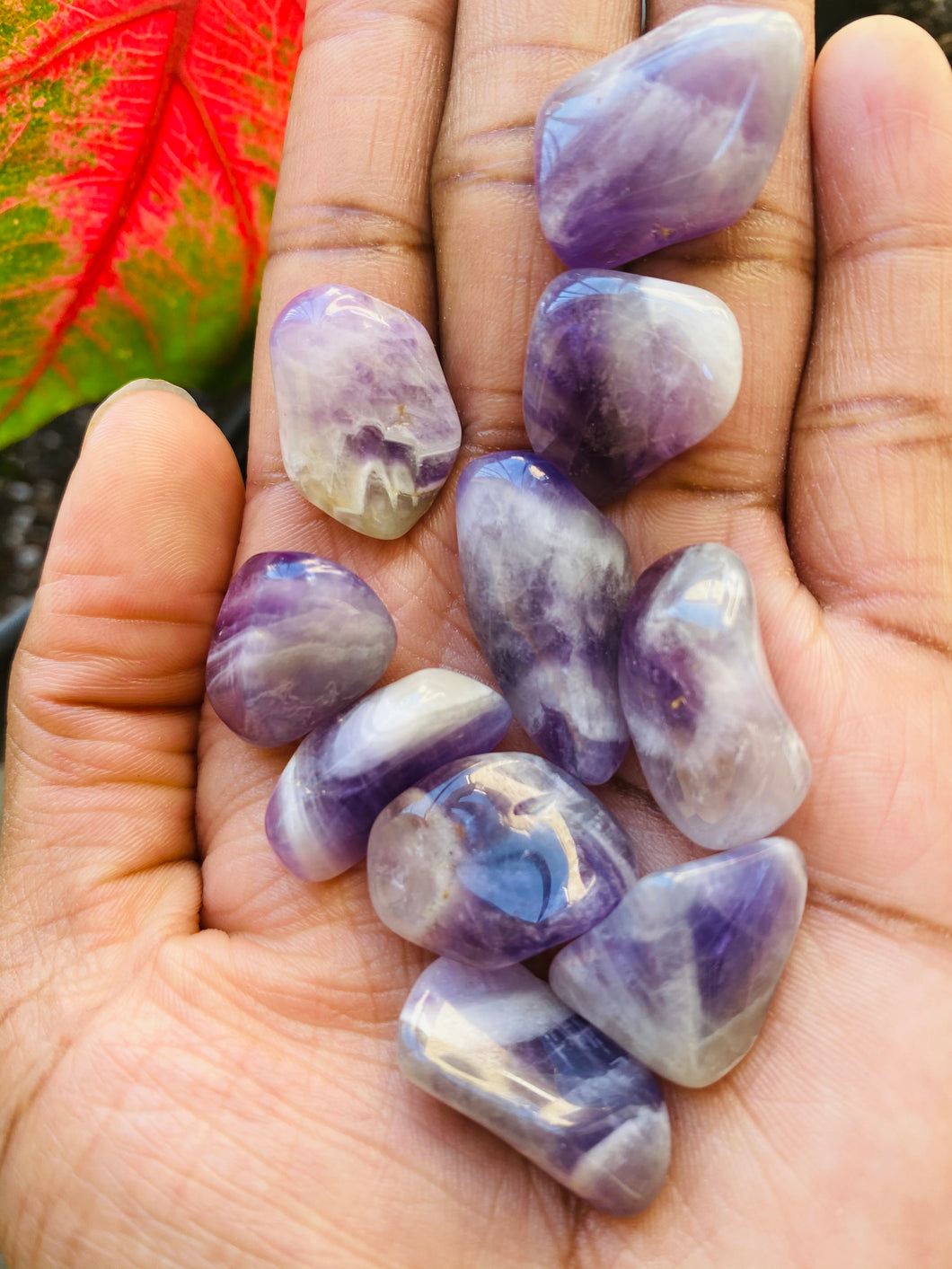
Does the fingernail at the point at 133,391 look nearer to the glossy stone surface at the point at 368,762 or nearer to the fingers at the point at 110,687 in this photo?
the fingers at the point at 110,687

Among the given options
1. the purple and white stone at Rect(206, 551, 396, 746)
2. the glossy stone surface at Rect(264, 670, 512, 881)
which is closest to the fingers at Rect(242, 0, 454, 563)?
the purple and white stone at Rect(206, 551, 396, 746)

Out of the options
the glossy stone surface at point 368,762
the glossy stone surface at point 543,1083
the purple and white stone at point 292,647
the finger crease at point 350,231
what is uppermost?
the finger crease at point 350,231

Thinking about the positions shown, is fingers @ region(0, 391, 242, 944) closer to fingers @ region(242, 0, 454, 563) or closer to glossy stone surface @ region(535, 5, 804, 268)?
fingers @ region(242, 0, 454, 563)

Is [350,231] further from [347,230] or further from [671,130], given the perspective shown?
[671,130]

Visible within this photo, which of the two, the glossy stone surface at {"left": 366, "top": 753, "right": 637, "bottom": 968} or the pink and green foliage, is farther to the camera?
the pink and green foliage

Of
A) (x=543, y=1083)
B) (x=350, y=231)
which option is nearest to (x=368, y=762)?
(x=543, y=1083)

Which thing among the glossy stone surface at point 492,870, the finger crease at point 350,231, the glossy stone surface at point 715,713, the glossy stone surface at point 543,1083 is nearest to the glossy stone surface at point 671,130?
the finger crease at point 350,231
